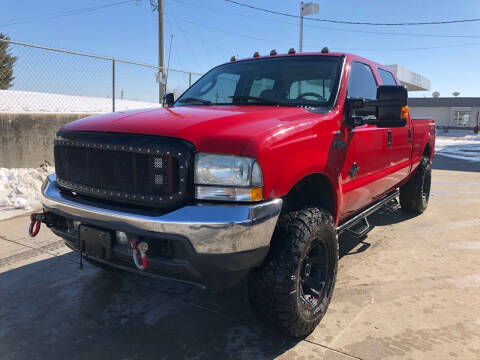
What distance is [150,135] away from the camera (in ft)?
7.07

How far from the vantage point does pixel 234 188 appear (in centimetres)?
202

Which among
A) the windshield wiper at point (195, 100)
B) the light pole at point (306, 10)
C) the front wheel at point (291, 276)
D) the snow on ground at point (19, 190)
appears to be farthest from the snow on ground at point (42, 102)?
the light pole at point (306, 10)

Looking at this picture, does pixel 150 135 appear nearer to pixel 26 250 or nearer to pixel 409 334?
pixel 409 334

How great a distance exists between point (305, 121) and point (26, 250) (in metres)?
3.19

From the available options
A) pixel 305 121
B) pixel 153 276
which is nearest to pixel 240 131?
pixel 305 121

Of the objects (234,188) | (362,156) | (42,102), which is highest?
(42,102)

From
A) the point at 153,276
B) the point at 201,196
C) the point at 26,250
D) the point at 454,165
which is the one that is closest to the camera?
the point at 201,196

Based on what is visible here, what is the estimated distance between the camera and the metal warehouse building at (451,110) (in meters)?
52.0

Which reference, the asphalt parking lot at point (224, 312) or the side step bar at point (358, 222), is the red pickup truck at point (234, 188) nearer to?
the side step bar at point (358, 222)

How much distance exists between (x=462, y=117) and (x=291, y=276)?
2339 inches

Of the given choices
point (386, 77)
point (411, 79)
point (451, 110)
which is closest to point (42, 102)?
point (386, 77)

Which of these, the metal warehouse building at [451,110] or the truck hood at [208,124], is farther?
the metal warehouse building at [451,110]

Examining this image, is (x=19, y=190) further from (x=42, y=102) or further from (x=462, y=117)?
(x=462, y=117)

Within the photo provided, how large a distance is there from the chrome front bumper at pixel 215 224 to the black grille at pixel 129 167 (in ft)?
0.41
